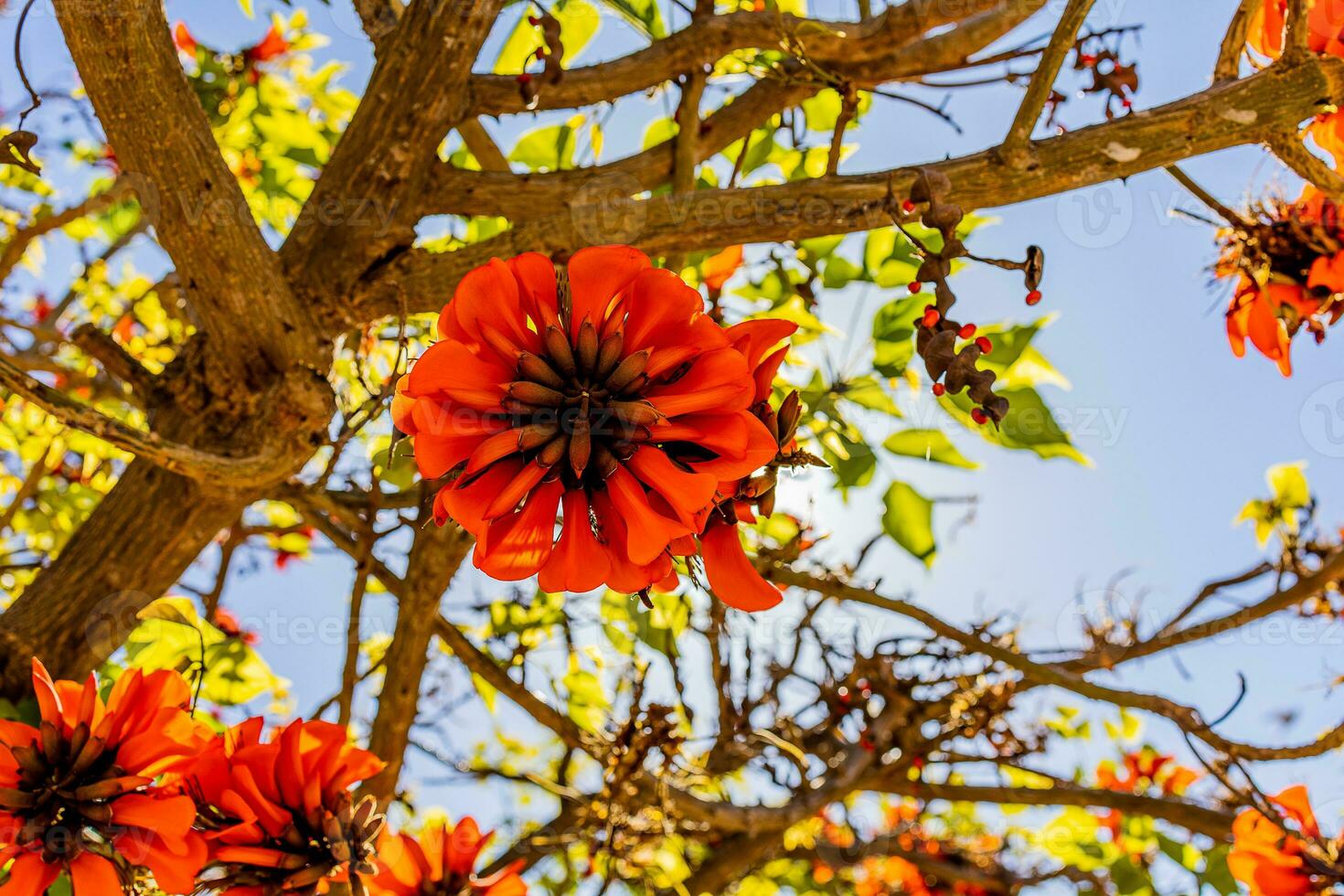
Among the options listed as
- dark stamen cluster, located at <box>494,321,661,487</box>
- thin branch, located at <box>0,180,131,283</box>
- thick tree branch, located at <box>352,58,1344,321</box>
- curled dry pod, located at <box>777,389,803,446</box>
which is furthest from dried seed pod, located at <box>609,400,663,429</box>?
thin branch, located at <box>0,180,131,283</box>

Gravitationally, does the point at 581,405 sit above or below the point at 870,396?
below

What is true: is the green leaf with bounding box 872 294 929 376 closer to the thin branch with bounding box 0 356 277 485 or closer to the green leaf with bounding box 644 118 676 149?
the green leaf with bounding box 644 118 676 149

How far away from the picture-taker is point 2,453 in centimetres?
313

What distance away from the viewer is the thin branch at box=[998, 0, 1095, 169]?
91cm

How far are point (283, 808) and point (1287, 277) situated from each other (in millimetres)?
1352

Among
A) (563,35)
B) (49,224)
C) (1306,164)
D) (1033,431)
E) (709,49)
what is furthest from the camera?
(49,224)

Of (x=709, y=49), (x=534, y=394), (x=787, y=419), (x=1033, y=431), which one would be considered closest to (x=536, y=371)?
(x=534, y=394)

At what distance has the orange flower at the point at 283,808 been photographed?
2.85 ft

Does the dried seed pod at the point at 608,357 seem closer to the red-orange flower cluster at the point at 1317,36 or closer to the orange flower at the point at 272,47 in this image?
the red-orange flower cluster at the point at 1317,36

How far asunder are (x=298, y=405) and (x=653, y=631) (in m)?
0.75

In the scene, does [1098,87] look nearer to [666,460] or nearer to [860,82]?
[860,82]

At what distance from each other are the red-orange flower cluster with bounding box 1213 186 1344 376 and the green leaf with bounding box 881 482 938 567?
0.44 m

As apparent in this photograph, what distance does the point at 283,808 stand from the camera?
913mm

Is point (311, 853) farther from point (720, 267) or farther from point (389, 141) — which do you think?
point (720, 267)
